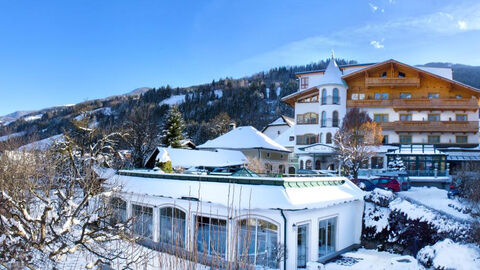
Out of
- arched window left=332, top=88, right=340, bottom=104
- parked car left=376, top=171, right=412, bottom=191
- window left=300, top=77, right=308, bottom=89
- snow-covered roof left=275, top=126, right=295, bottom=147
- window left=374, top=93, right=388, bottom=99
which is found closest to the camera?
parked car left=376, top=171, right=412, bottom=191

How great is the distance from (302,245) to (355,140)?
727 inches

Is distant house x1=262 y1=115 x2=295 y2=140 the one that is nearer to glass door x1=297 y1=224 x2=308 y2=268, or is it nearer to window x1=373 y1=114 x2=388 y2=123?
window x1=373 y1=114 x2=388 y2=123

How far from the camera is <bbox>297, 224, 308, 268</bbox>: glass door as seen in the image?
14727 millimetres

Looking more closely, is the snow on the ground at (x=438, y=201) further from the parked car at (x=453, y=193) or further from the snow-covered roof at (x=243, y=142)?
the snow-covered roof at (x=243, y=142)

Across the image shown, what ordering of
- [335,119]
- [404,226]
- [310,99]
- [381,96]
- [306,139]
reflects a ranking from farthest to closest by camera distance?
[310,99] < [306,139] < [381,96] < [335,119] < [404,226]

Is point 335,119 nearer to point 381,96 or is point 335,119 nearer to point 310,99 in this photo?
point 310,99

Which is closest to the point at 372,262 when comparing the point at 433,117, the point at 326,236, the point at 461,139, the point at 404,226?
the point at 326,236

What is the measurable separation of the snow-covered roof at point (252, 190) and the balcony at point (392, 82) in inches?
966

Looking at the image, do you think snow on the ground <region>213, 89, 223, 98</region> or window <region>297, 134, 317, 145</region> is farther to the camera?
snow on the ground <region>213, 89, 223, 98</region>

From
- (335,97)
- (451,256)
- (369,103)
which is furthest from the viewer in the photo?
Answer: (369,103)

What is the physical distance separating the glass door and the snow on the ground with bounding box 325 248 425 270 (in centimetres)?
101

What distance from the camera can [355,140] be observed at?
31.4 meters

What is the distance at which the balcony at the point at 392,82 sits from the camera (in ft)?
132

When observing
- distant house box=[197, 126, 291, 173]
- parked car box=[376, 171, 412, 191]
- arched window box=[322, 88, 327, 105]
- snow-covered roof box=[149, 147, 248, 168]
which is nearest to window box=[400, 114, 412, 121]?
arched window box=[322, 88, 327, 105]
